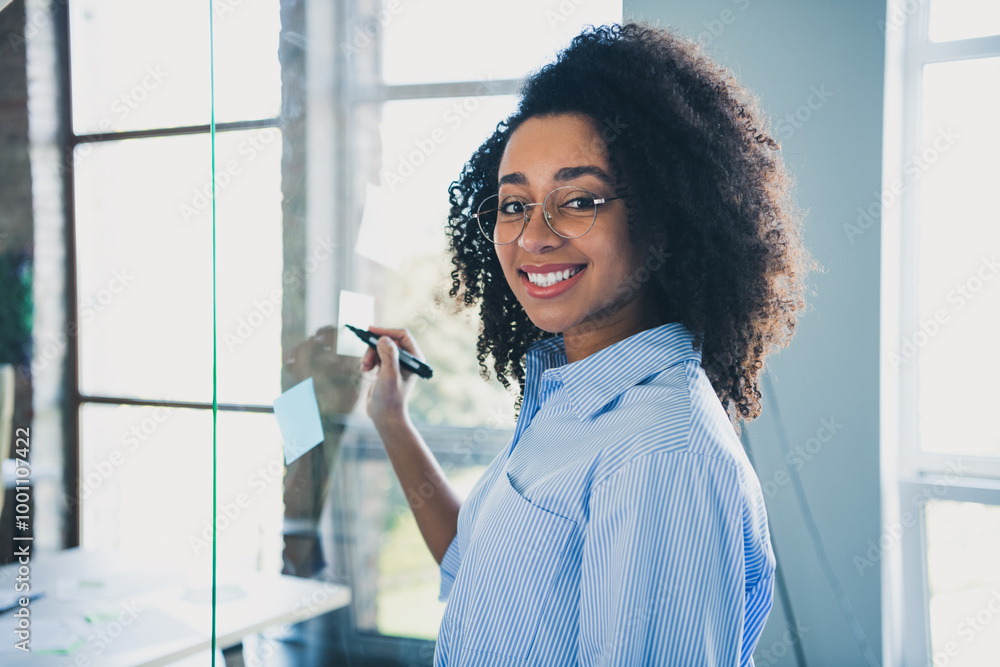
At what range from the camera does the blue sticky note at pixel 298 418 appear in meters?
1.25

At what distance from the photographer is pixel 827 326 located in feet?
5.55

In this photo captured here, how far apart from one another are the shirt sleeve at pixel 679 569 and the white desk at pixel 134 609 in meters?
0.87

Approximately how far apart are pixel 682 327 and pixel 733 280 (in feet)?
0.42

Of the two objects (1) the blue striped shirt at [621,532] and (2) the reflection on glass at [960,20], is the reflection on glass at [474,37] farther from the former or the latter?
(1) the blue striped shirt at [621,532]

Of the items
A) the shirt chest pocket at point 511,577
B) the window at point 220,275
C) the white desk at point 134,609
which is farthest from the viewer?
the window at point 220,275

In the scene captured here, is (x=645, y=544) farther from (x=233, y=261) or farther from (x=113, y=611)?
(x=113, y=611)

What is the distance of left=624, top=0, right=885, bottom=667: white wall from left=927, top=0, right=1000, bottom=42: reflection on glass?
26cm

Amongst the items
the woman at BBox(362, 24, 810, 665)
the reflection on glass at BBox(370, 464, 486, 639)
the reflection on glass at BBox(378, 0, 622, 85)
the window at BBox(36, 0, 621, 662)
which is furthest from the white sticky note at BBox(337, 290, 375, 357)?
the reflection on glass at BBox(378, 0, 622, 85)

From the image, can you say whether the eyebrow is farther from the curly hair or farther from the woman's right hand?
the woman's right hand

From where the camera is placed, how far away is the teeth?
0.90m

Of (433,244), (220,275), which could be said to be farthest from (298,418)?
(433,244)

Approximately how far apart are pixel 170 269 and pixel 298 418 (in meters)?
0.39

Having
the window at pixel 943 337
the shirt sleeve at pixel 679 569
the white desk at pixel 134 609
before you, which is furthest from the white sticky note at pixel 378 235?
the window at pixel 943 337

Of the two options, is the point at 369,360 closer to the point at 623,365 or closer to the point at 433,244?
the point at 433,244
